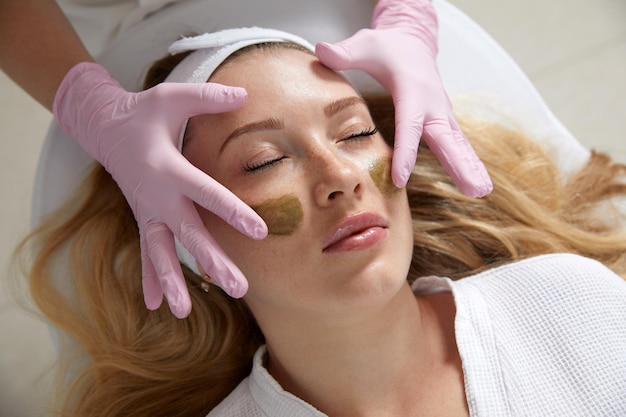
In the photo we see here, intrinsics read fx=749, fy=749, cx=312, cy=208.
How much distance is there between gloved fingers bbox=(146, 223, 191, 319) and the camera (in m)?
1.21

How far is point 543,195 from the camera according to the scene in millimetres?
1681

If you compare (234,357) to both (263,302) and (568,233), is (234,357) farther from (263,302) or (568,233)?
(568,233)

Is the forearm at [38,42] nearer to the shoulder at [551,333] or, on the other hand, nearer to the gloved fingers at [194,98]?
the gloved fingers at [194,98]

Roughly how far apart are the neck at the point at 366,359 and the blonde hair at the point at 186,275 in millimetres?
257

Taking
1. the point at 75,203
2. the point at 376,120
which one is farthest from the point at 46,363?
the point at 376,120

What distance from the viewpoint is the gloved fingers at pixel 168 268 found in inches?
47.5

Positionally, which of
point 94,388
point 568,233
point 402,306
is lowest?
point 568,233

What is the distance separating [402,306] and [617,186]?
2.30 feet

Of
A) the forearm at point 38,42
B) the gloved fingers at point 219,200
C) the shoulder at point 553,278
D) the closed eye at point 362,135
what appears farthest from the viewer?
the forearm at point 38,42

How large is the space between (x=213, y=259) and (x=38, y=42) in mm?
658

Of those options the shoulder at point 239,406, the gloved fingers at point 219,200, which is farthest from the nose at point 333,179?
the shoulder at point 239,406

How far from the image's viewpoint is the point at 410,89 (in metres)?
1.36

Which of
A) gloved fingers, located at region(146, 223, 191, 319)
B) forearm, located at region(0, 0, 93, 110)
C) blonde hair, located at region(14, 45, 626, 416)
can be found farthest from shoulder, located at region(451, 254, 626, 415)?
forearm, located at region(0, 0, 93, 110)

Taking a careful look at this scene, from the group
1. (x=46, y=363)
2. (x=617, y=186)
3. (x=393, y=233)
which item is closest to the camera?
(x=393, y=233)
